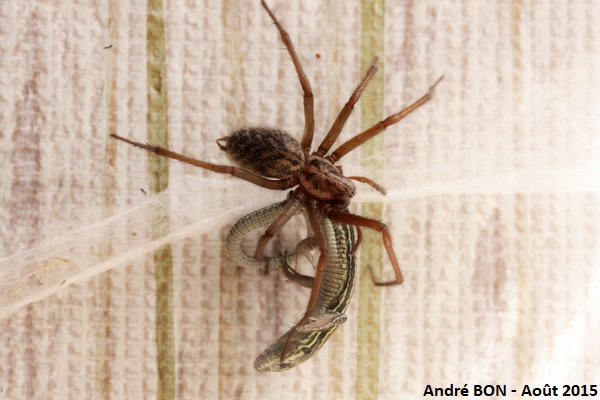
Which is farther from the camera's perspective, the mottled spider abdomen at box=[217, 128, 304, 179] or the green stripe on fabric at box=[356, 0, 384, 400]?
the green stripe on fabric at box=[356, 0, 384, 400]

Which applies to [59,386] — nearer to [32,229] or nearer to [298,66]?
[32,229]

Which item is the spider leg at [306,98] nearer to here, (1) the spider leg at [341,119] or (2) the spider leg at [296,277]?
(1) the spider leg at [341,119]

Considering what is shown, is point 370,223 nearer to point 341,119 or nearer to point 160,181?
point 341,119

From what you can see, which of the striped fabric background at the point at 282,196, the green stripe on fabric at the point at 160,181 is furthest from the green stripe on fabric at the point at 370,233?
the green stripe on fabric at the point at 160,181

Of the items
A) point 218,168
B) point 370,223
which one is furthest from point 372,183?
point 218,168

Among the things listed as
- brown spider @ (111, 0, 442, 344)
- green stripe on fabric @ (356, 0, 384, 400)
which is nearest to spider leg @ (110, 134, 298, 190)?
brown spider @ (111, 0, 442, 344)

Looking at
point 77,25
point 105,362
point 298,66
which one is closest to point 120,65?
point 77,25

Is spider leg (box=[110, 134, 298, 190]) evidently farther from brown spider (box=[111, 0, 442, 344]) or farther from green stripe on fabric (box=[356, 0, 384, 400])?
green stripe on fabric (box=[356, 0, 384, 400])
